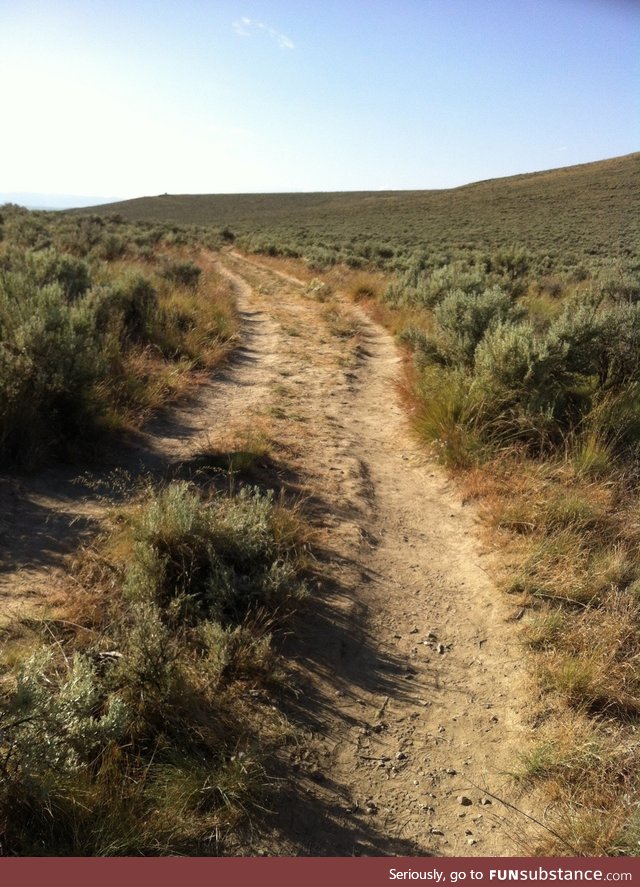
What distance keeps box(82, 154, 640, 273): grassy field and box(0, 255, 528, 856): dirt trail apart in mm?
16395

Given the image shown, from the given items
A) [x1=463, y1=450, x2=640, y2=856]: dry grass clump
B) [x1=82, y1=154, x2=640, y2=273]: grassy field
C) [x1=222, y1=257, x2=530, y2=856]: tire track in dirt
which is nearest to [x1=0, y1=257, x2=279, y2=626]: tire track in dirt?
[x1=222, y1=257, x2=530, y2=856]: tire track in dirt

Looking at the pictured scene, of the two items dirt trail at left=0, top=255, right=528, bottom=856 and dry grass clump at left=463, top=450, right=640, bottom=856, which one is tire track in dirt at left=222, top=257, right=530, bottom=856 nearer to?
dirt trail at left=0, top=255, right=528, bottom=856

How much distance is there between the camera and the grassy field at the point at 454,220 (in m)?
27.6

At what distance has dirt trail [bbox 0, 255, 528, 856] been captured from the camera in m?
2.34

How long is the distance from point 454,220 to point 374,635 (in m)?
52.8

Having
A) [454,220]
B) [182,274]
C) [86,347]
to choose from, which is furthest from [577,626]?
[454,220]

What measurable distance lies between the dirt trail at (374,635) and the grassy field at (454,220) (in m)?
16.4

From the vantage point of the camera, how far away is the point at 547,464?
4922 millimetres

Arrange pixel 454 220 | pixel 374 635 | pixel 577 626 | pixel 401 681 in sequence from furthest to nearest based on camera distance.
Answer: pixel 454 220
pixel 374 635
pixel 577 626
pixel 401 681

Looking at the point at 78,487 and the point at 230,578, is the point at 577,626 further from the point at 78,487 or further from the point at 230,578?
the point at 78,487

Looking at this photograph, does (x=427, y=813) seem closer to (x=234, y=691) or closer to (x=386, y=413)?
(x=234, y=691)

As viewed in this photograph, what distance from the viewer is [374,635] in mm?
3385

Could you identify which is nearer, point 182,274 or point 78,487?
point 78,487
